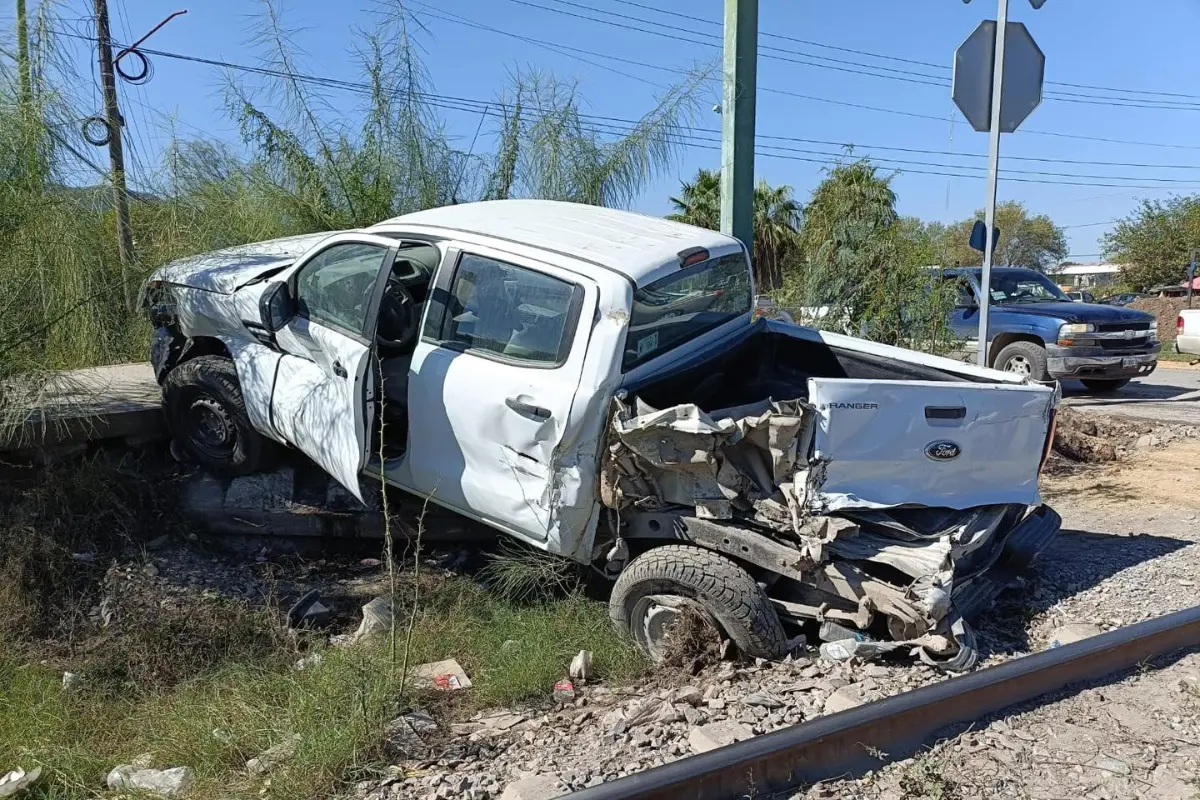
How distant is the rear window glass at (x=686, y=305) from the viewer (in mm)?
4484

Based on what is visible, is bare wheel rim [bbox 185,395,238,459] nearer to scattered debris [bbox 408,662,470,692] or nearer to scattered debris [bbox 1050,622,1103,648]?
scattered debris [bbox 408,662,470,692]

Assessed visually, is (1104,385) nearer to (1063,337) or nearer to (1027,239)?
(1063,337)

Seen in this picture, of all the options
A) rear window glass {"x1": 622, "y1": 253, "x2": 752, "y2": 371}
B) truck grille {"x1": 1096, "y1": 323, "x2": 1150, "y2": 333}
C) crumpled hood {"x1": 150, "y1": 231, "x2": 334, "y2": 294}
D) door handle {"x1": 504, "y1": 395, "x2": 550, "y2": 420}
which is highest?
crumpled hood {"x1": 150, "y1": 231, "x2": 334, "y2": 294}

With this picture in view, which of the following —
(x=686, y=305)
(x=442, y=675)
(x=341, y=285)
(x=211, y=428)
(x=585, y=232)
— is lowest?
(x=442, y=675)

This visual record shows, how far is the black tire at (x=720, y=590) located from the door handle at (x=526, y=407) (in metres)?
0.84

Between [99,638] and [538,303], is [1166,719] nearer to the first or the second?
[538,303]

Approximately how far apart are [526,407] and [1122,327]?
10358 millimetres

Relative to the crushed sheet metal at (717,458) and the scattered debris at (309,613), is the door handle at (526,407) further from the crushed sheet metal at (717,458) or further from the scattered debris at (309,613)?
the scattered debris at (309,613)

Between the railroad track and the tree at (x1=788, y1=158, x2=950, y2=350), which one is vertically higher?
the tree at (x1=788, y1=158, x2=950, y2=350)

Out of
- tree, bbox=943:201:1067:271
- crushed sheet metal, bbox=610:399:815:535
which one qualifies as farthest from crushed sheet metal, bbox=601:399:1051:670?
tree, bbox=943:201:1067:271

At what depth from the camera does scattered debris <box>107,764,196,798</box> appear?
11.0 feet

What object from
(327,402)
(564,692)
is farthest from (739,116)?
(564,692)

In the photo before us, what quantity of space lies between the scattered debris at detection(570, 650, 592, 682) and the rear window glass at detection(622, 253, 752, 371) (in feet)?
4.70

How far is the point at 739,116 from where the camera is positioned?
725 cm
